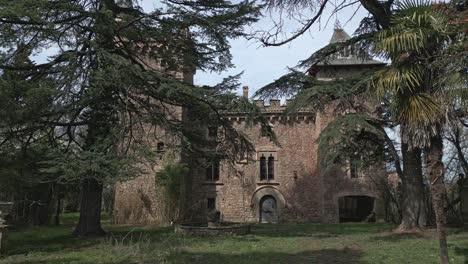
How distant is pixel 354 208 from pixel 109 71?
21.1 meters

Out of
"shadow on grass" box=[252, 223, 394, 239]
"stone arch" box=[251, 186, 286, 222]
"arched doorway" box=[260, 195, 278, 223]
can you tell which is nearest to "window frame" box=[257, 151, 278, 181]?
"stone arch" box=[251, 186, 286, 222]

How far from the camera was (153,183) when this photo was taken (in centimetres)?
2580

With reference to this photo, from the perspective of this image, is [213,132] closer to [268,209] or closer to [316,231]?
[316,231]

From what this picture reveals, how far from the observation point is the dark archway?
28606 mm

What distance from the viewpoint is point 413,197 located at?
14.3 meters

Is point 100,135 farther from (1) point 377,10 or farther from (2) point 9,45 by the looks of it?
(1) point 377,10

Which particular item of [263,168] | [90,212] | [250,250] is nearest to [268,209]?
[263,168]

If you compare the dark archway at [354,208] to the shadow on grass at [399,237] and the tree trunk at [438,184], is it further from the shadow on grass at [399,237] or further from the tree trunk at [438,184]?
the tree trunk at [438,184]

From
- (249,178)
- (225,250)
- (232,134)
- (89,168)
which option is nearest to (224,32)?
(232,134)

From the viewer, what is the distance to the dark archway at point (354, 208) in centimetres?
2861

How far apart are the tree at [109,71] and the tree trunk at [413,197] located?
16.9 ft

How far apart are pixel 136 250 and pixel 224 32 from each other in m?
7.87

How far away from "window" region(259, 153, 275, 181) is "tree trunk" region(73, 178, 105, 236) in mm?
15054

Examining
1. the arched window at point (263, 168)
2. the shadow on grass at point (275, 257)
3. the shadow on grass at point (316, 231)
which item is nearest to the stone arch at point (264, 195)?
the arched window at point (263, 168)
